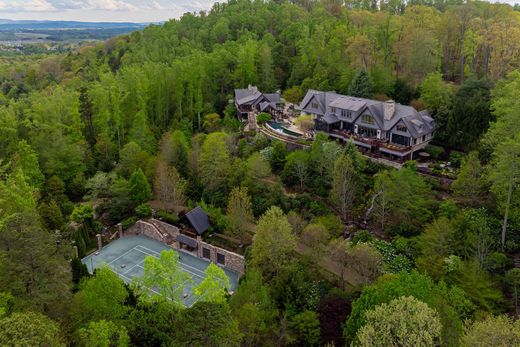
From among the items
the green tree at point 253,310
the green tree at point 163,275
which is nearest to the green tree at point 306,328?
the green tree at point 253,310

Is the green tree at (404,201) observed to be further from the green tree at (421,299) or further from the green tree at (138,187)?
the green tree at (138,187)

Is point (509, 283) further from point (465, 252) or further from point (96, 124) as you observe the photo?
point (96, 124)

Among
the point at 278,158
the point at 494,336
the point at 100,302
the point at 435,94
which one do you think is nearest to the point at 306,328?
the point at 494,336

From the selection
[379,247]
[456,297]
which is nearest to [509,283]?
[456,297]

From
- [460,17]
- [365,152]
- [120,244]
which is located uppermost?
[460,17]

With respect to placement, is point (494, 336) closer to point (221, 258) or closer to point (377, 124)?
point (221, 258)

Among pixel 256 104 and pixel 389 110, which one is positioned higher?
pixel 389 110
